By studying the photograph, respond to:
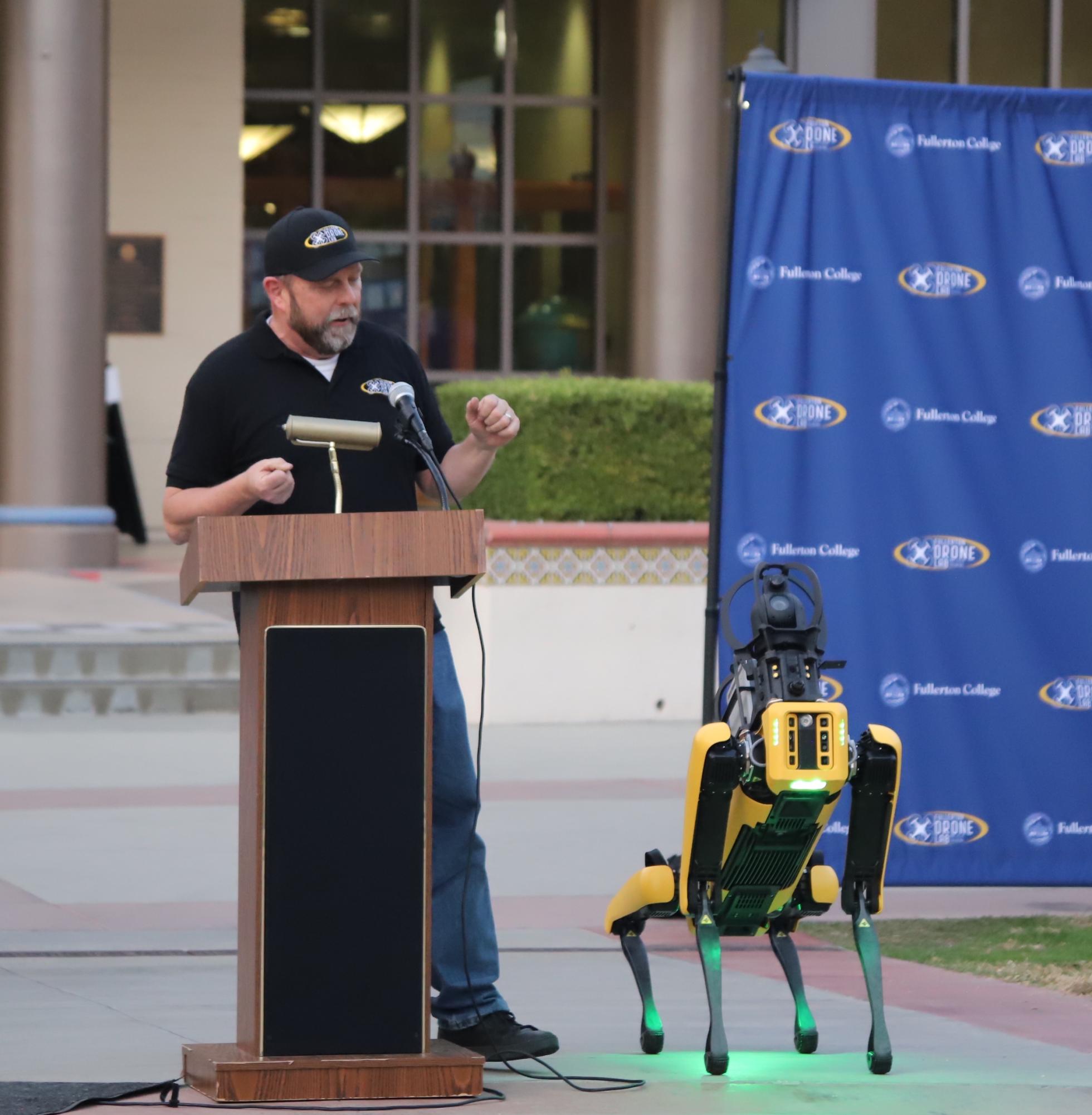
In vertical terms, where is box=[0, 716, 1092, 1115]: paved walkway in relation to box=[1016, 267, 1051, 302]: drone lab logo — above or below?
below

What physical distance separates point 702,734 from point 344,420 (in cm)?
112

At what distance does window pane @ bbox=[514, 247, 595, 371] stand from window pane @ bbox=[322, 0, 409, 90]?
6.84 ft

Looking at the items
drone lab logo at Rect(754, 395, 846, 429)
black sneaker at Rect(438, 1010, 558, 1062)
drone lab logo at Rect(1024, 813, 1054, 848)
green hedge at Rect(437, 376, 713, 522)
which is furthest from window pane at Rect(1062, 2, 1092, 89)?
black sneaker at Rect(438, 1010, 558, 1062)

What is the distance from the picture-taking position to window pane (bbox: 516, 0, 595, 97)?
2019 cm

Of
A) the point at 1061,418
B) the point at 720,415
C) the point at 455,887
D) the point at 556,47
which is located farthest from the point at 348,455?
the point at 556,47

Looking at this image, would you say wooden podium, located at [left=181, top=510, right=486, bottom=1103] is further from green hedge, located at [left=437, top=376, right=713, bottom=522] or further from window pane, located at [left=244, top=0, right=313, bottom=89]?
window pane, located at [left=244, top=0, right=313, bottom=89]

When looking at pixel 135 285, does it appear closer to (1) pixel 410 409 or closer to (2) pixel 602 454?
(2) pixel 602 454

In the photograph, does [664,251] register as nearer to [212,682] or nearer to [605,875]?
[212,682]

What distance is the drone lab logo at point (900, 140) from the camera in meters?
6.97

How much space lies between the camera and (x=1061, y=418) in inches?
280

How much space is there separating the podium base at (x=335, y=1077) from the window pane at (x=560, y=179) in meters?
16.2

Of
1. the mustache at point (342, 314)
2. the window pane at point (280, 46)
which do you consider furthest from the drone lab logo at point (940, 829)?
the window pane at point (280, 46)

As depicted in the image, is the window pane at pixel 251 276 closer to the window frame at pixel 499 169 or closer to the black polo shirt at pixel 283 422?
the window frame at pixel 499 169

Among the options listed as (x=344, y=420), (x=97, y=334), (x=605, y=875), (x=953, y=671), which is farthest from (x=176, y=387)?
(x=344, y=420)
